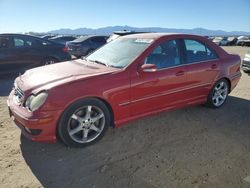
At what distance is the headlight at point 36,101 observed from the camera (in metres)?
3.28

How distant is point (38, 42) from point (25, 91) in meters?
5.43

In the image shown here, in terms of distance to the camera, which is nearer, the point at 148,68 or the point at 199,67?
the point at 148,68

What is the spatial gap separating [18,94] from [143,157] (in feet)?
6.51

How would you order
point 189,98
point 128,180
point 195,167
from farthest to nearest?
point 189,98 < point 195,167 < point 128,180

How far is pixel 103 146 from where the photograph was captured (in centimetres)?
376

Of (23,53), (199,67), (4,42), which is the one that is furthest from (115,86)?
(4,42)

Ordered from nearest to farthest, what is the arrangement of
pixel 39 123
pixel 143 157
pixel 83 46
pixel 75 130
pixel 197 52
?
1. pixel 39 123
2. pixel 143 157
3. pixel 75 130
4. pixel 197 52
5. pixel 83 46

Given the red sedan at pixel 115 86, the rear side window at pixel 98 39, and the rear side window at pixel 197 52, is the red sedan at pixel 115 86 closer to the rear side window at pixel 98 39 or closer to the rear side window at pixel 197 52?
the rear side window at pixel 197 52

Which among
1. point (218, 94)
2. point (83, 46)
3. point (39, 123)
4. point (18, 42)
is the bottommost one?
point (83, 46)

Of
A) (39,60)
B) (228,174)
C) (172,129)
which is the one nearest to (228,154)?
(228,174)

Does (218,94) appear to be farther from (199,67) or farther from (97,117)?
(97,117)

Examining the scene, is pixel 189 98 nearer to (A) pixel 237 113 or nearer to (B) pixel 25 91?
(A) pixel 237 113

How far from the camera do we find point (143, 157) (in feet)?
11.4

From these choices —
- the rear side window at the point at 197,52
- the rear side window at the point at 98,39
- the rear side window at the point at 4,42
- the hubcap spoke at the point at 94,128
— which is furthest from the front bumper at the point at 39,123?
the rear side window at the point at 98,39
